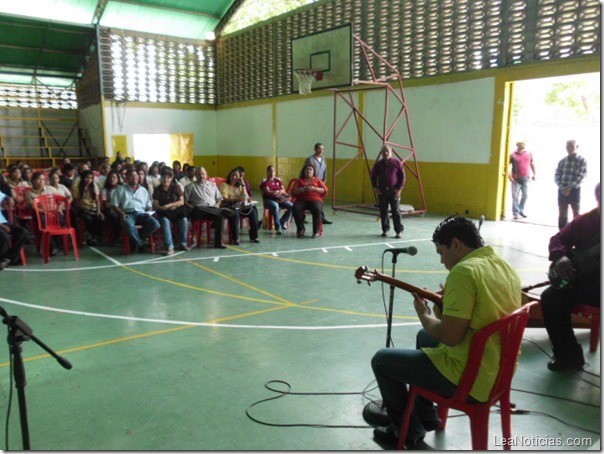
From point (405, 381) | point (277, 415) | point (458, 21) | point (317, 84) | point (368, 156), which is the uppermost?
point (458, 21)

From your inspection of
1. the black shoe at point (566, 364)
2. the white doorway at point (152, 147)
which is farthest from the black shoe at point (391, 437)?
the white doorway at point (152, 147)

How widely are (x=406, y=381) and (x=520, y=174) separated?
864cm

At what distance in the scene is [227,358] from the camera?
3803mm

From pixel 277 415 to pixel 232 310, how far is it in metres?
2.05

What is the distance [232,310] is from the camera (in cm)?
493

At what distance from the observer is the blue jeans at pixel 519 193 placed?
10.0 metres

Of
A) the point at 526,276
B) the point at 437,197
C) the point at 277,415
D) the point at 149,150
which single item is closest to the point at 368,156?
the point at 437,197

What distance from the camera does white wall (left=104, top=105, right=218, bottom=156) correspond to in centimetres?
1568

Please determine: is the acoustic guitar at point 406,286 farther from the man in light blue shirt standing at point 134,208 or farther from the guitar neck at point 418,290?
the man in light blue shirt standing at point 134,208

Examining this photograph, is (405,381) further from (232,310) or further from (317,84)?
(317,84)

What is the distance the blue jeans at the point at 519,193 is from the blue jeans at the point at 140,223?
7.28 m

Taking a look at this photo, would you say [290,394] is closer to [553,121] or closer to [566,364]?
[566,364]

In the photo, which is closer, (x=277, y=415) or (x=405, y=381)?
(x=405, y=381)

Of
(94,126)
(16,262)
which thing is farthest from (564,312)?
(94,126)
